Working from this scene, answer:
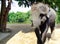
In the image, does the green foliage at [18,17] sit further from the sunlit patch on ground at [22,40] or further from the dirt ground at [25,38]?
the sunlit patch on ground at [22,40]

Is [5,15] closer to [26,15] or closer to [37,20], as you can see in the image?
[26,15]

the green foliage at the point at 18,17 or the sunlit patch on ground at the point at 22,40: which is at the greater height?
the sunlit patch on ground at the point at 22,40

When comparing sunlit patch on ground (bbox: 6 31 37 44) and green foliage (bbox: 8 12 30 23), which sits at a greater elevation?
sunlit patch on ground (bbox: 6 31 37 44)

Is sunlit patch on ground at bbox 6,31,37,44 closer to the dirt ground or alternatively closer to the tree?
the dirt ground

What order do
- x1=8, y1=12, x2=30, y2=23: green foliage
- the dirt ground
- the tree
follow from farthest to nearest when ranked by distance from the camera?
1. x1=8, y1=12, x2=30, y2=23: green foliage
2. the tree
3. the dirt ground

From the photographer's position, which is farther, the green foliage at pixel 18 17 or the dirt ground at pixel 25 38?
the green foliage at pixel 18 17

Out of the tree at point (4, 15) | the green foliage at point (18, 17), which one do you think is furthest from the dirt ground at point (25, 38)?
the green foliage at point (18, 17)

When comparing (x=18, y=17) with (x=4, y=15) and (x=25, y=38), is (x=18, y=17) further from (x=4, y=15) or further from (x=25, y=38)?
(x=25, y=38)

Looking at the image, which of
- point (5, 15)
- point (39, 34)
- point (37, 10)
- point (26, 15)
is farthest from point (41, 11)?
point (26, 15)

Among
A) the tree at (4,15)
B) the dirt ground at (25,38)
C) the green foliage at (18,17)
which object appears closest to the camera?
the dirt ground at (25,38)

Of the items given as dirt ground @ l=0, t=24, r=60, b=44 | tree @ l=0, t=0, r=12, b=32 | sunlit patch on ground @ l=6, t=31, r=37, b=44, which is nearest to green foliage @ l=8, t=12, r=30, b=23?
tree @ l=0, t=0, r=12, b=32

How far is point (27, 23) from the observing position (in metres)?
11.7

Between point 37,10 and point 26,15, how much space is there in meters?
8.50

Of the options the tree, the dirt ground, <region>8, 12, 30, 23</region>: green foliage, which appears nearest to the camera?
the dirt ground
